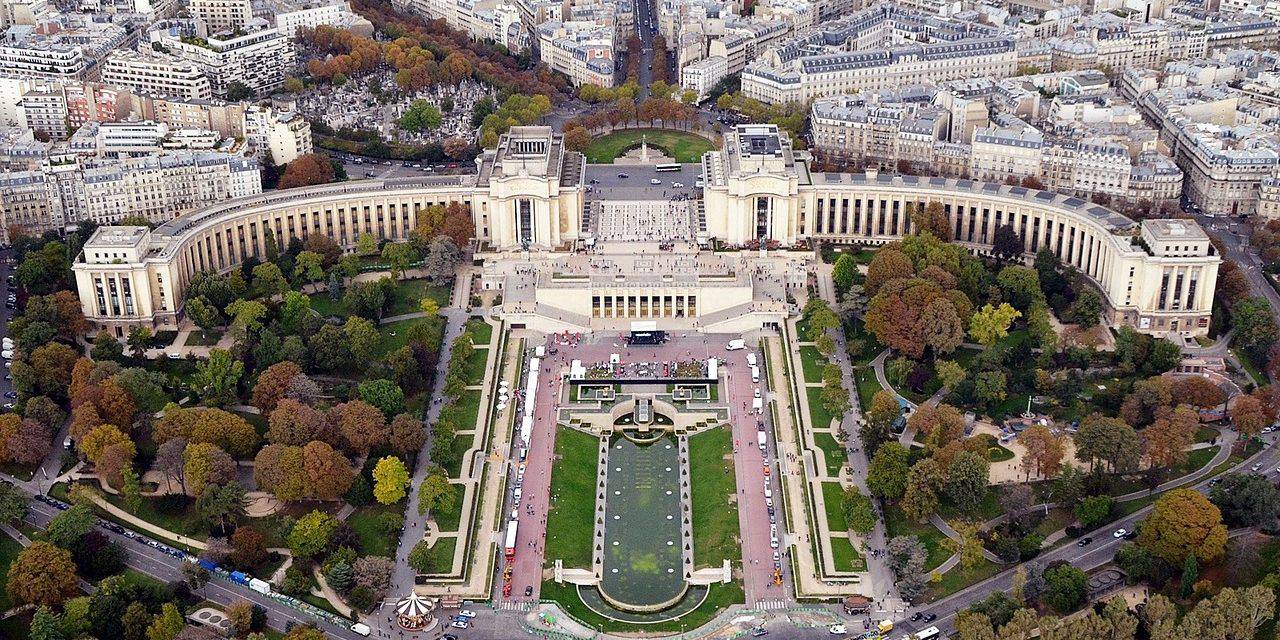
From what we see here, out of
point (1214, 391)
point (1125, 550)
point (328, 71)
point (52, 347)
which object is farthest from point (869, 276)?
point (328, 71)

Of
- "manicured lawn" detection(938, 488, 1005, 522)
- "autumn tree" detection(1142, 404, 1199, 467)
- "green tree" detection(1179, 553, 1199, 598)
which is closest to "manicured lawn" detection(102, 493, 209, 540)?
"manicured lawn" detection(938, 488, 1005, 522)

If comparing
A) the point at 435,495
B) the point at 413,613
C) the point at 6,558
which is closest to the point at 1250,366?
the point at 435,495

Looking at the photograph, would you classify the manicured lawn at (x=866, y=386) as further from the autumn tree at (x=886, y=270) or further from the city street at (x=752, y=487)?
the autumn tree at (x=886, y=270)

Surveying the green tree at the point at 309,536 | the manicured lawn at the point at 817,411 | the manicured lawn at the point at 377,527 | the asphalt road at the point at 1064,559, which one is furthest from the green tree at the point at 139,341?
the asphalt road at the point at 1064,559

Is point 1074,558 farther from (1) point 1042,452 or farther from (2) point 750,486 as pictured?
(2) point 750,486

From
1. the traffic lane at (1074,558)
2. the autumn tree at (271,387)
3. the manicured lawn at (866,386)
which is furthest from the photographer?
the manicured lawn at (866,386)

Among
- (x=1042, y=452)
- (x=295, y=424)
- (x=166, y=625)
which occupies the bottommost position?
(x=166, y=625)
